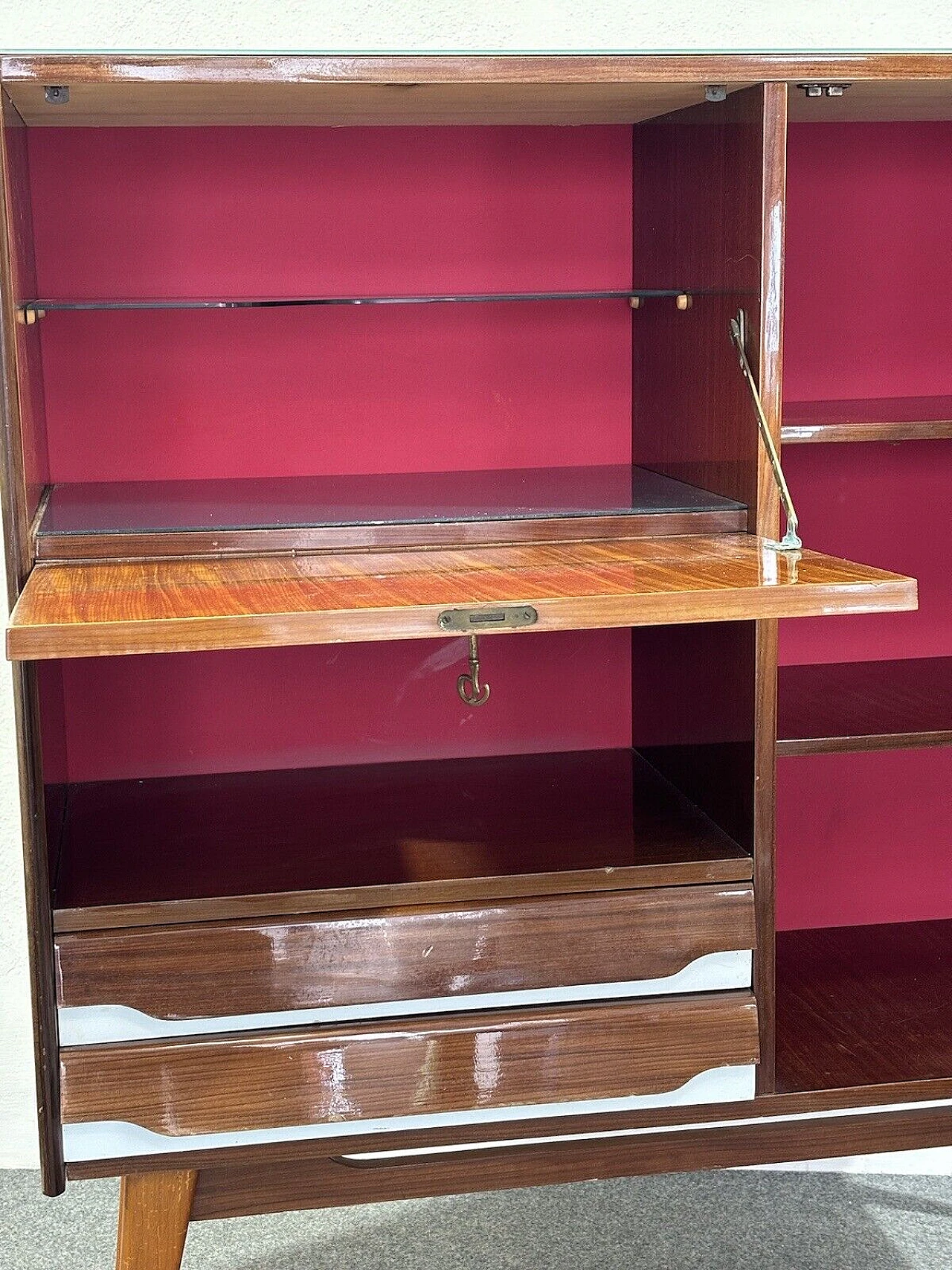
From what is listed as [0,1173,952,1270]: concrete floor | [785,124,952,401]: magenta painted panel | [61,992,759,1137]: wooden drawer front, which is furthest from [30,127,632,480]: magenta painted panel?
[0,1173,952,1270]: concrete floor

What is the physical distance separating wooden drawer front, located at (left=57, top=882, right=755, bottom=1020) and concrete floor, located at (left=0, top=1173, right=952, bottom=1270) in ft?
2.96

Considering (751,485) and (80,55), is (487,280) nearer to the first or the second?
(751,485)

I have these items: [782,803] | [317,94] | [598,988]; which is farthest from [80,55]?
[782,803]

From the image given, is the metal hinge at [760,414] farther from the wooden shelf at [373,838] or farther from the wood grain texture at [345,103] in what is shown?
the wooden shelf at [373,838]

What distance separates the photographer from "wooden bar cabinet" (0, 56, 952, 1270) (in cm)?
193

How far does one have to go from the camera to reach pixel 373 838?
2.20 m

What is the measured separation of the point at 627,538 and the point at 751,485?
0.19 metres

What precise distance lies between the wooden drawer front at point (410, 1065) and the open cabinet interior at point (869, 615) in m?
0.33

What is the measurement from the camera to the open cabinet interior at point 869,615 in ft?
8.02

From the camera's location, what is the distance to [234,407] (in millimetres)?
2477

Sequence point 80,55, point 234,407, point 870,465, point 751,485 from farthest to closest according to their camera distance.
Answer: point 870,465 → point 234,407 → point 751,485 → point 80,55

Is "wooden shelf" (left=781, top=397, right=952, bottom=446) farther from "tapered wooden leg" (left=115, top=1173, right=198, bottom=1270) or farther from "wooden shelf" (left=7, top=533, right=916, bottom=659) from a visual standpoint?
"tapered wooden leg" (left=115, top=1173, right=198, bottom=1270)

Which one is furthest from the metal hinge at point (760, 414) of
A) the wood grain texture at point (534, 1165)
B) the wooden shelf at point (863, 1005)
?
the wood grain texture at point (534, 1165)
